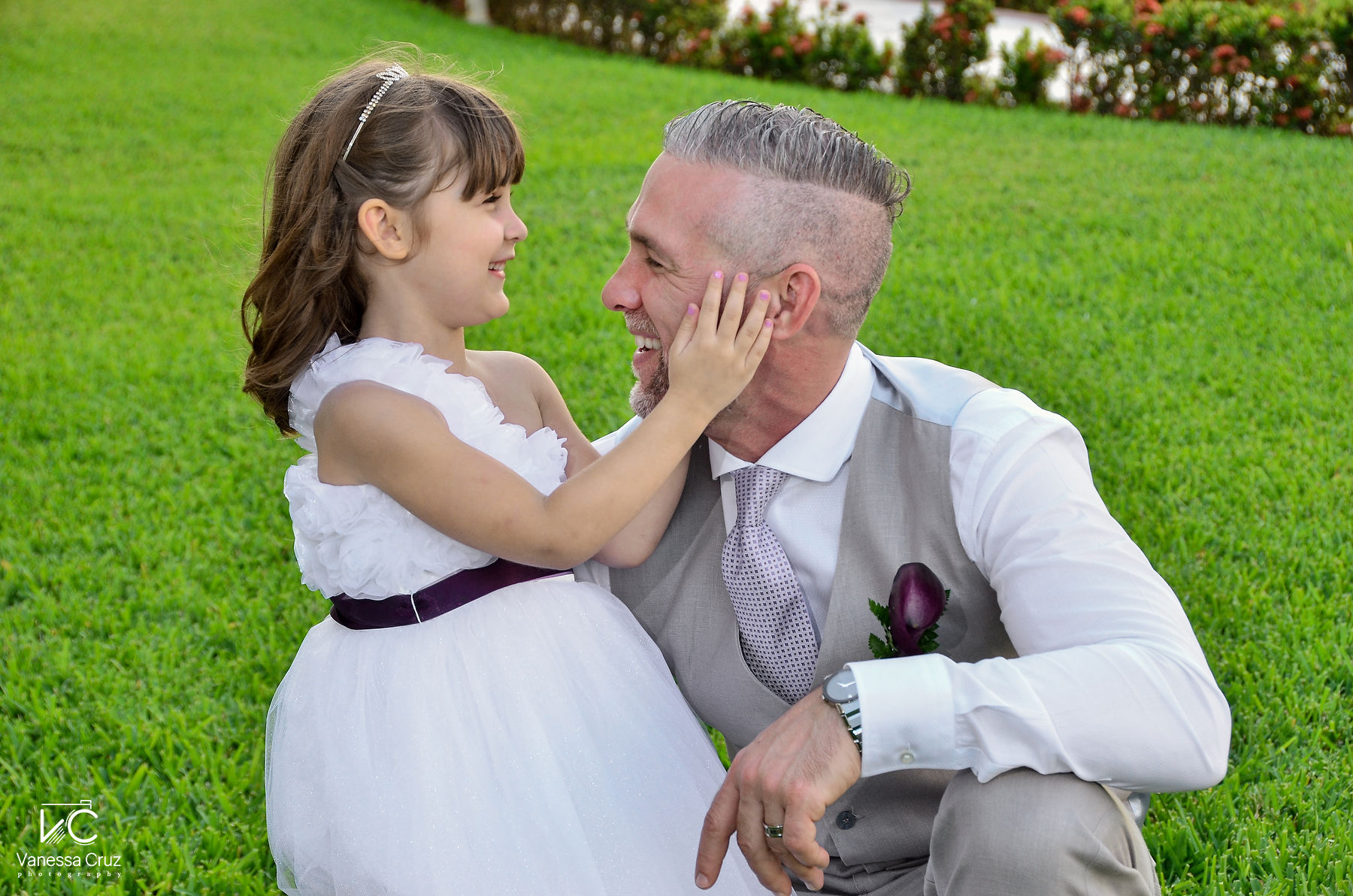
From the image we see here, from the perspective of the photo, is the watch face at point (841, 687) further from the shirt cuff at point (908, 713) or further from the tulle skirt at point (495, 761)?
the tulle skirt at point (495, 761)

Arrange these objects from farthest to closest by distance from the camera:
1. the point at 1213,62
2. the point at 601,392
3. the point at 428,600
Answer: the point at 1213,62, the point at 601,392, the point at 428,600

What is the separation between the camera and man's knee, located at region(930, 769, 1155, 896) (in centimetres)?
182

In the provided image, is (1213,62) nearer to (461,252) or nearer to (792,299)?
(792,299)

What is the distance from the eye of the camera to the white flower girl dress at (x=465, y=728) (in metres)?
2.25

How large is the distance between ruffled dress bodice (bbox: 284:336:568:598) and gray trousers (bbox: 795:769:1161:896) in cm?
106

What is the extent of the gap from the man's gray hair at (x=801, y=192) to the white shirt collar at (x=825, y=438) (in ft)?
0.48

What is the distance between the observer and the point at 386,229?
101 inches

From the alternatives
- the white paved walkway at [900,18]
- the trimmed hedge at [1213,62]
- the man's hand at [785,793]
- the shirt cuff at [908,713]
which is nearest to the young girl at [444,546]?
the man's hand at [785,793]

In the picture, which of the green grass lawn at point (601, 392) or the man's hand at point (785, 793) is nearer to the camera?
the man's hand at point (785, 793)

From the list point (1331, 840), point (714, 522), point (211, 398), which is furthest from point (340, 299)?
point (211, 398)

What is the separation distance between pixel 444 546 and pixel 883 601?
0.89 m

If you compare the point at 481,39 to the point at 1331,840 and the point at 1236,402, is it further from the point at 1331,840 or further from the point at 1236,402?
the point at 1331,840

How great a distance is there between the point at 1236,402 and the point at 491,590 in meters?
4.08

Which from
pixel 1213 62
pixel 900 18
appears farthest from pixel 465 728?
pixel 900 18
